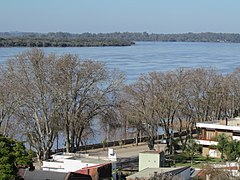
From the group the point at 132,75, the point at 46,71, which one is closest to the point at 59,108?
the point at 46,71

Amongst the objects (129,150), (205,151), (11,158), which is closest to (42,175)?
(11,158)

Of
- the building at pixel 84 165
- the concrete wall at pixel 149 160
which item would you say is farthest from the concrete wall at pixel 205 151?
the building at pixel 84 165

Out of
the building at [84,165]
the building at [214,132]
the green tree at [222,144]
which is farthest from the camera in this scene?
the building at [214,132]

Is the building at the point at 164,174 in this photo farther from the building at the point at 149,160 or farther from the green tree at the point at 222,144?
the green tree at the point at 222,144

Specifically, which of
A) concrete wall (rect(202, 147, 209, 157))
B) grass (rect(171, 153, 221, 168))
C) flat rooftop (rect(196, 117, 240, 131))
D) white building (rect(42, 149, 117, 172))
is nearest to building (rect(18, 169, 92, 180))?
white building (rect(42, 149, 117, 172))

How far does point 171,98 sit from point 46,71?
12.4 metres

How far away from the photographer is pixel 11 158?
22.3 m

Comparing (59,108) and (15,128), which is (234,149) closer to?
(59,108)

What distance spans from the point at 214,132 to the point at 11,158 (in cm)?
2660

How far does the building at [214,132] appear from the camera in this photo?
1777 inches

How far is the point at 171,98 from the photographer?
4903 centimetres

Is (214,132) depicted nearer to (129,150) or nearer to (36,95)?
(129,150)

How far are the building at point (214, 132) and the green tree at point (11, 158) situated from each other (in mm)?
23745

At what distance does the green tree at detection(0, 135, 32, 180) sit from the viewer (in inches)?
854
